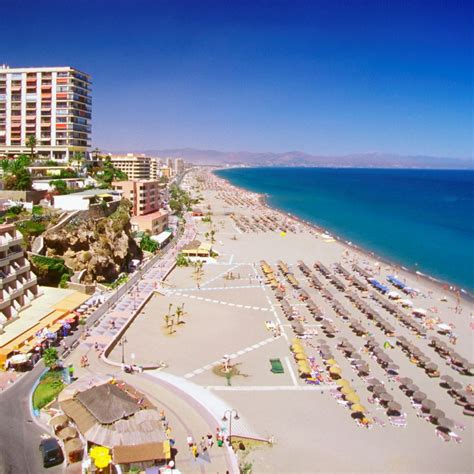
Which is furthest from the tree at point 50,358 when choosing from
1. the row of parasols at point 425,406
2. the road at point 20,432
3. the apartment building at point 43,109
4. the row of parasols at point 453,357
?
the apartment building at point 43,109

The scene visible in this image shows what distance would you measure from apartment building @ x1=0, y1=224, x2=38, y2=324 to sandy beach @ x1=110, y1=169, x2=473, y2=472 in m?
7.24

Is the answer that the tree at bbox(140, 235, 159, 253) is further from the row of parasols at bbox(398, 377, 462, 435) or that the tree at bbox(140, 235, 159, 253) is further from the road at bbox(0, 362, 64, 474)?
the row of parasols at bbox(398, 377, 462, 435)

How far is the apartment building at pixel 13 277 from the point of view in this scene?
2950 cm

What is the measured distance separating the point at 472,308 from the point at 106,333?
31214 millimetres

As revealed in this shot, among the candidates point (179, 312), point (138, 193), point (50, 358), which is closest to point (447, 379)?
Answer: point (179, 312)

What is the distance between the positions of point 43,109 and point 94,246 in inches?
1525

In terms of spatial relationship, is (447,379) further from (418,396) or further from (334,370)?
(334,370)

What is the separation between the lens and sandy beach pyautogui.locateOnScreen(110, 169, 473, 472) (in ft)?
66.6

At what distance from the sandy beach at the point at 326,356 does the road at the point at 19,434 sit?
636 cm

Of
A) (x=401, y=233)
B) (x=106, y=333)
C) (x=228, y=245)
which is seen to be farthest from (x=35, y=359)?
(x=401, y=233)

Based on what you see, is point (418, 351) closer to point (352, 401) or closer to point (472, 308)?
→ point (352, 401)

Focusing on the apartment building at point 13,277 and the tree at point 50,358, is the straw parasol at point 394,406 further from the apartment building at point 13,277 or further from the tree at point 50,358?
the apartment building at point 13,277

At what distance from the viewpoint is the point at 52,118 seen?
70.9 metres

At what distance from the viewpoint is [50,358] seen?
2497cm
